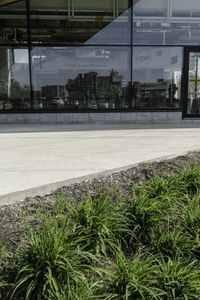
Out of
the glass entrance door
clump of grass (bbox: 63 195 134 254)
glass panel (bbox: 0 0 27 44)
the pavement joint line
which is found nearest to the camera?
clump of grass (bbox: 63 195 134 254)

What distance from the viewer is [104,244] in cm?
346

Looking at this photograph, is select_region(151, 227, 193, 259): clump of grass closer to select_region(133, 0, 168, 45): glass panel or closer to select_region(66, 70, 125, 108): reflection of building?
select_region(66, 70, 125, 108): reflection of building

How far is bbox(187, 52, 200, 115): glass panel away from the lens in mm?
13148

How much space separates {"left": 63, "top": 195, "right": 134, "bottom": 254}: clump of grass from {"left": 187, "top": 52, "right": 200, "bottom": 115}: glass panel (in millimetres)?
9958

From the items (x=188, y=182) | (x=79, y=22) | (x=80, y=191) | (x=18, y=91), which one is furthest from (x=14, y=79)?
(x=188, y=182)

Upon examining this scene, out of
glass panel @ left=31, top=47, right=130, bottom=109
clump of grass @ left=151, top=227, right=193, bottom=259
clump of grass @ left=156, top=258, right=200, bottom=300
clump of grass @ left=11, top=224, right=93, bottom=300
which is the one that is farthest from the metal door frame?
clump of grass @ left=11, top=224, right=93, bottom=300

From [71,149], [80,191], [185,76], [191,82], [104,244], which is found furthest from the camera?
[191,82]

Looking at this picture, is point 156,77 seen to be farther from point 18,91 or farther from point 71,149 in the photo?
point 71,149

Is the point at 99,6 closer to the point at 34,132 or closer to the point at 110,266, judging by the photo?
the point at 34,132

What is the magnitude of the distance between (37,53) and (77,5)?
195cm

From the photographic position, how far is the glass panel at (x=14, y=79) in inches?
493

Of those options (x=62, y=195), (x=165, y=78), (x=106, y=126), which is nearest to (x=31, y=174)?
(x=62, y=195)

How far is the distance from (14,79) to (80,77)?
196cm

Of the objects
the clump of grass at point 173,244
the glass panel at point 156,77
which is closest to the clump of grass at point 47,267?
the clump of grass at point 173,244
